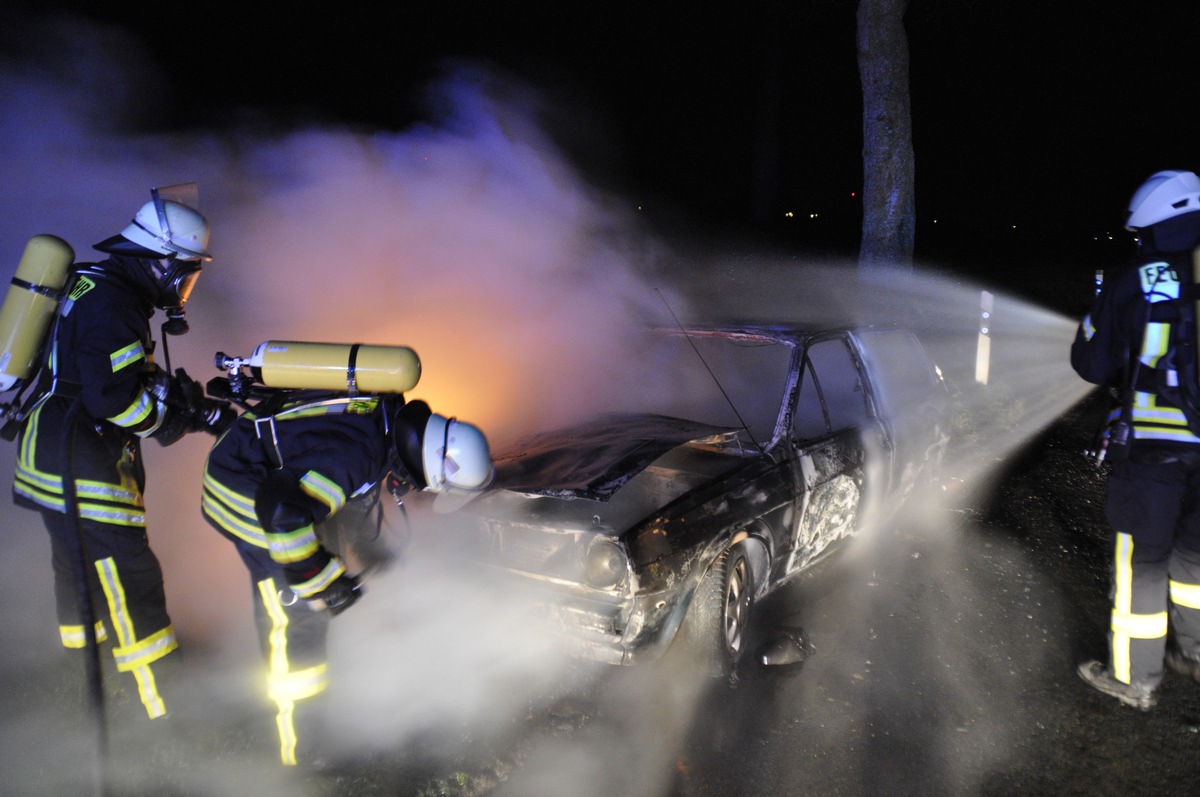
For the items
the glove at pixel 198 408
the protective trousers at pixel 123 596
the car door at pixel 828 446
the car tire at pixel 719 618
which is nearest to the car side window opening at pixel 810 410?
the car door at pixel 828 446

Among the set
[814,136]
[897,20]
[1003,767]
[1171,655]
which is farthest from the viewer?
[814,136]

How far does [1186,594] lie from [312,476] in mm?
3569

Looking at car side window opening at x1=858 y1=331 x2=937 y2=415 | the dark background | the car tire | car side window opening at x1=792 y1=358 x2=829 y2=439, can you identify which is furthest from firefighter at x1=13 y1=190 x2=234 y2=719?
car side window opening at x1=858 y1=331 x2=937 y2=415

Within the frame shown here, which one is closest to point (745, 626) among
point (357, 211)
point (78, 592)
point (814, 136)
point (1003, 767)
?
point (1003, 767)

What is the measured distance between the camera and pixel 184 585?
427 centimetres

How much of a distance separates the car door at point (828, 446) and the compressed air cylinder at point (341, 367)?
1.99m

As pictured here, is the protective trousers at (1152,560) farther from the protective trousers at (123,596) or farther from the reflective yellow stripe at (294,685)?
the protective trousers at (123,596)

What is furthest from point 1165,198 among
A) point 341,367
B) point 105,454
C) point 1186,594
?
point 105,454

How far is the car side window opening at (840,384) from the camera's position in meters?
4.39

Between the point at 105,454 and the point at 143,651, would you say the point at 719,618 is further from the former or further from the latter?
the point at 105,454

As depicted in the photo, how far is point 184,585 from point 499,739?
2.33 m

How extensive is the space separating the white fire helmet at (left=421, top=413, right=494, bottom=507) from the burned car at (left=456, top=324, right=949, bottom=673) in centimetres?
48

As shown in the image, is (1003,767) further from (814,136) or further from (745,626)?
(814,136)

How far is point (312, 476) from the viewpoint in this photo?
8.67 ft
